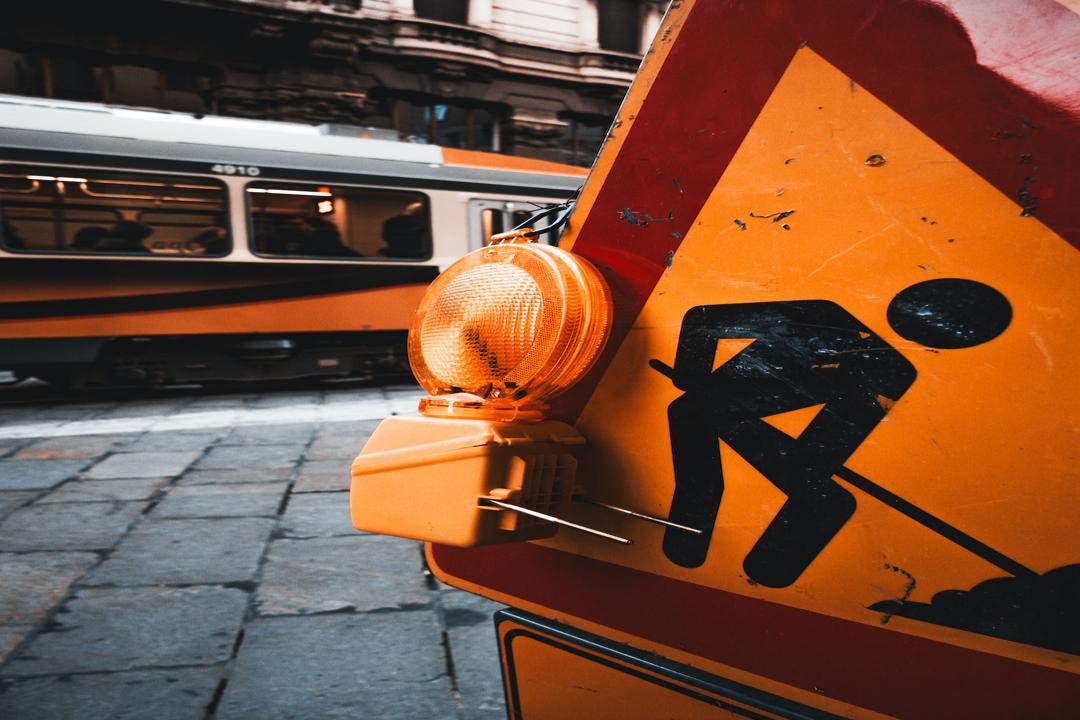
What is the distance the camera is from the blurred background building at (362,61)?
41.5 feet

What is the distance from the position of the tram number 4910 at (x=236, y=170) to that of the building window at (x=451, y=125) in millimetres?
8033

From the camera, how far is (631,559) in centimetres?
94

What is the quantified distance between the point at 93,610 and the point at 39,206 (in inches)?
236

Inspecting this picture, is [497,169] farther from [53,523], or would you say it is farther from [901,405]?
[901,405]

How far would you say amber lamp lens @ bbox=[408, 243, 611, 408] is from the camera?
890 mm

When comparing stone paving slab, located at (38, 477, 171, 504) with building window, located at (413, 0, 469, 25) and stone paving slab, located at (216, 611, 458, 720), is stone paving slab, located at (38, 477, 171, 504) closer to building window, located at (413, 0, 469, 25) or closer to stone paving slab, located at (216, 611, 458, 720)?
stone paving slab, located at (216, 611, 458, 720)

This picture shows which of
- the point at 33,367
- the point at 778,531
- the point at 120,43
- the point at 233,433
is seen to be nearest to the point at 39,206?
the point at 33,367

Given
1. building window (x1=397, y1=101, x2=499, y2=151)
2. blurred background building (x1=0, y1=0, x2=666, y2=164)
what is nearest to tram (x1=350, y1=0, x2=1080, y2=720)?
blurred background building (x1=0, y1=0, x2=666, y2=164)

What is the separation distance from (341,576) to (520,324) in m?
2.19

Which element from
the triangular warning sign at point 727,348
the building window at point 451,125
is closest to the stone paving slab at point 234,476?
the triangular warning sign at point 727,348

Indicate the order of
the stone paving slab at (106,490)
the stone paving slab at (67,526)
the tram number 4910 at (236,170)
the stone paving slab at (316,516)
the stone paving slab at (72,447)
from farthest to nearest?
the tram number 4910 at (236,170) < the stone paving slab at (72,447) < the stone paving slab at (106,490) < the stone paving slab at (316,516) < the stone paving slab at (67,526)

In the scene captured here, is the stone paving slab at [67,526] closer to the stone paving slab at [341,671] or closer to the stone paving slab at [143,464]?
the stone paving slab at [143,464]

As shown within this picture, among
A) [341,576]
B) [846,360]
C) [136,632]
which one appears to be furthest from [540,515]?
[341,576]

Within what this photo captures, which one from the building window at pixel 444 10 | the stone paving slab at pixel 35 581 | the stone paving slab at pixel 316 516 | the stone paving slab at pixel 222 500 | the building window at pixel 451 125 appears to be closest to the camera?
the stone paving slab at pixel 35 581
